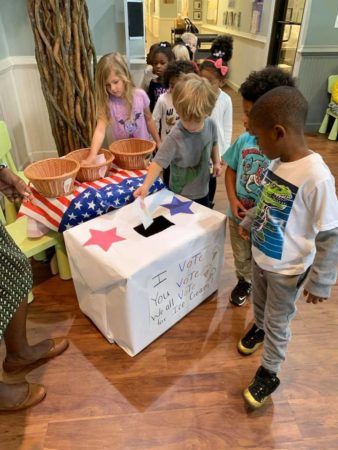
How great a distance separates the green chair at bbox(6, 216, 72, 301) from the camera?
1485 mm

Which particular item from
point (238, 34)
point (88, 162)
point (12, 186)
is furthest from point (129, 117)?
point (238, 34)

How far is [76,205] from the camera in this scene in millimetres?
1411

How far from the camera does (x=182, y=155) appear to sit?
4.72 feet

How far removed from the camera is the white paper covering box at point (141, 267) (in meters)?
1.17

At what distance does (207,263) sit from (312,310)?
24.0 inches

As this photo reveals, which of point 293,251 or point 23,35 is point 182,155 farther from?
point 23,35

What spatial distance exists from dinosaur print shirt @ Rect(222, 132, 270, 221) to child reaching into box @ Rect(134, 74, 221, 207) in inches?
6.7

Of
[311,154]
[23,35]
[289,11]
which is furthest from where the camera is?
[289,11]

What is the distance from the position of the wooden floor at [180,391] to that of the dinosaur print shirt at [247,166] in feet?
1.99

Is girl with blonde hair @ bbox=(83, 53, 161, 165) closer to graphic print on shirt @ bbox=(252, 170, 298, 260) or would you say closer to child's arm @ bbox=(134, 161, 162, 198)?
child's arm @ bbox=(134, 161, 162, 198)

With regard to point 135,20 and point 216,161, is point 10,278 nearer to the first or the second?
point 216,161

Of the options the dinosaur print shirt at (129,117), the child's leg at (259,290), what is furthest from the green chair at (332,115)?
the child's leg at (259,290)

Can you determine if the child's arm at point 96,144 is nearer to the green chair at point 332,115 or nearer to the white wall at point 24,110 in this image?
the white wall at point 24,110

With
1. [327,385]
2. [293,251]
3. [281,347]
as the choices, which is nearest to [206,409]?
[281,347]
